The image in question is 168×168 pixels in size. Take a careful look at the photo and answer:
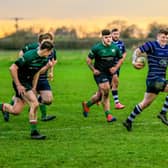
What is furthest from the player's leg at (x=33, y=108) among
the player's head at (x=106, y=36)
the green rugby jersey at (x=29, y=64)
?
the player's head at (x=106, y=36)

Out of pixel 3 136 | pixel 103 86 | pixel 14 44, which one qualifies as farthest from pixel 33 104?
pixel 14 44

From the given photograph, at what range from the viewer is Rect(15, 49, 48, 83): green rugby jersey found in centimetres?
1177

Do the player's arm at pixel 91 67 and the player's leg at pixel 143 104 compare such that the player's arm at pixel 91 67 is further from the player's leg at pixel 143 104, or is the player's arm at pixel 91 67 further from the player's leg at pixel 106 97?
the player's leg at pixel 143 104

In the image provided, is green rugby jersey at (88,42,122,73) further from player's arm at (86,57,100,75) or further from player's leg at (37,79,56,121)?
A: player's leg at (37,79,56,121)

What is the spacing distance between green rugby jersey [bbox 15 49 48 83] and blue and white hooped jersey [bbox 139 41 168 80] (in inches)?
84.5

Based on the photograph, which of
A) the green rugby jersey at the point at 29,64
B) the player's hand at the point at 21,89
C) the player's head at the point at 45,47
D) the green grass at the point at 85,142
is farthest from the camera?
the player's hand at the point at 21,89

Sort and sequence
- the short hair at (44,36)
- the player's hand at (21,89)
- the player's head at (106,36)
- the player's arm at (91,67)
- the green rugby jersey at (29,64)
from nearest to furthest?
the green rugby jersey at (29,64)
the player's hand at (21,89)
the short hair at (44,36)
the player's head at (106,36)
the player's arm at (91,67)

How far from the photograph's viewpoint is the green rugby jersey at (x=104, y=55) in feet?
48.3

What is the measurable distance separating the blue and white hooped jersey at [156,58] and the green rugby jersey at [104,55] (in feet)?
6.89

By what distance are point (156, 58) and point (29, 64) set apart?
2668 mm

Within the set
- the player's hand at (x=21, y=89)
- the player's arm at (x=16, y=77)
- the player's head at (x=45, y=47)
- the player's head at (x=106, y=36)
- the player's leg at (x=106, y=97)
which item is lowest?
the player's leg at (x=106, y=97)

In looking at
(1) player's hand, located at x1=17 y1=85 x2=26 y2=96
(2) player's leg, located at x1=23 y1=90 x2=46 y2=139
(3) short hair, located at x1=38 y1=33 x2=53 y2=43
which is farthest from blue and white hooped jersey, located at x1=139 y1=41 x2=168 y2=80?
(1) player's hand, located at x1=17 y1=85 x2=26 y2=96

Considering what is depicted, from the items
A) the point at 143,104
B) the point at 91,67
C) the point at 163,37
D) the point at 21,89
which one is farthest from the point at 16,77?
the point at 91,67

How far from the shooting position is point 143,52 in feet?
41.4
